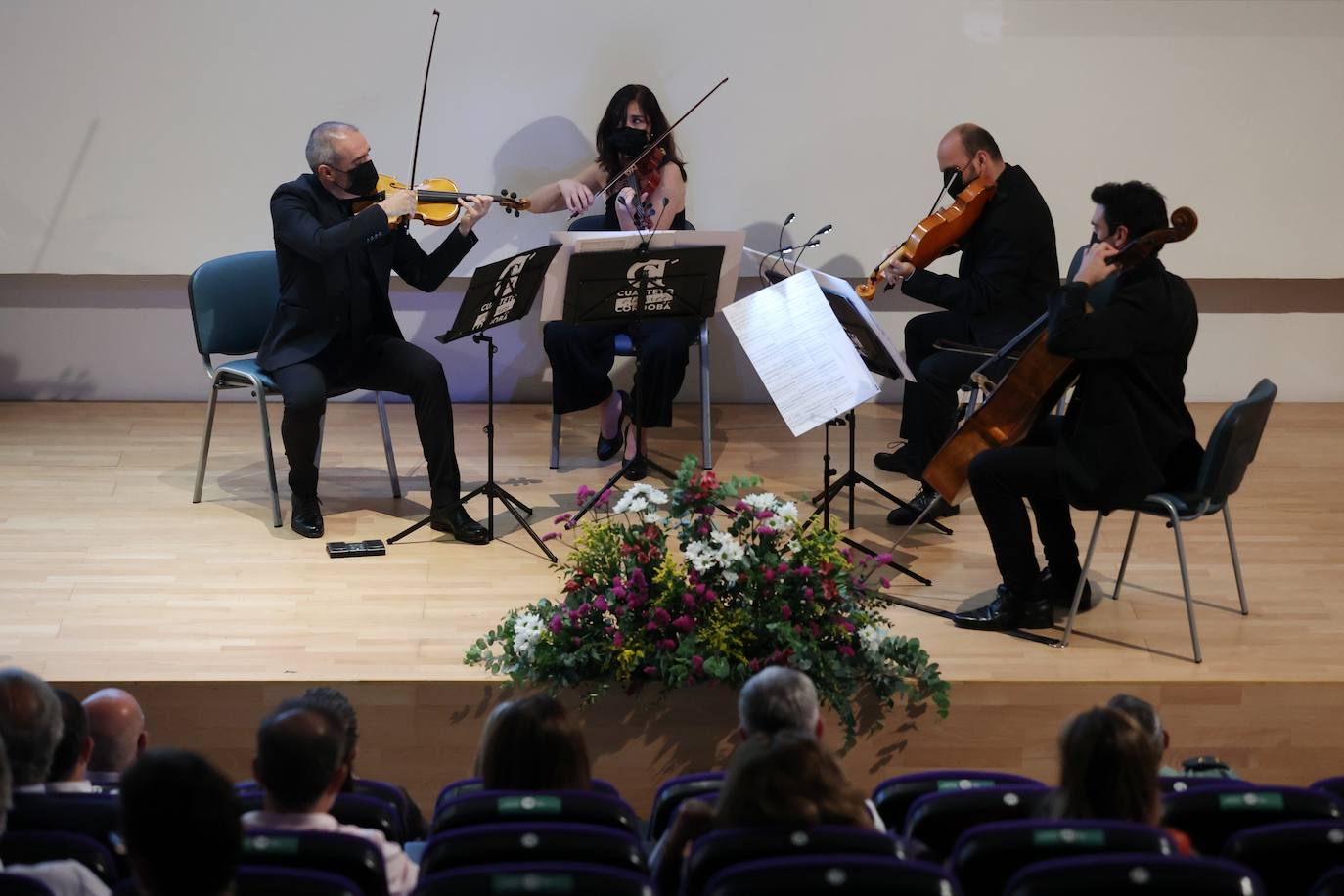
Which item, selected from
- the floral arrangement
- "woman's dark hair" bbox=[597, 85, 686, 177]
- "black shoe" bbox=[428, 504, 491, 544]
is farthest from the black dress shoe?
"woman's dark hair" bbox=[597, 85, 686, 177]

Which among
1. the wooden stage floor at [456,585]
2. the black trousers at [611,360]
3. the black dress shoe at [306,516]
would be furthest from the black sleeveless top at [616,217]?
the black dress shoe at [306,516]

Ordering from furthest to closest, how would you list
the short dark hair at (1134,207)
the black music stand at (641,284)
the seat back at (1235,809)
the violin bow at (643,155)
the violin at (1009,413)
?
1. the violin bow at (643,155)
2. the black music stand at (641,284)
3. the violin at (1009,413)
4. the short dark hair at (1134,207)
5. the seat back at (1235,809)

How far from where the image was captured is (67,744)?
2.69m

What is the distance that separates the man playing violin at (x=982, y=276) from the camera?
4984 mm

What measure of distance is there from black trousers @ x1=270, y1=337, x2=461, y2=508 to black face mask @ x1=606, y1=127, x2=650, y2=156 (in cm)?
113

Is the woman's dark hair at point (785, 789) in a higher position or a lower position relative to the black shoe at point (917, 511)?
higher

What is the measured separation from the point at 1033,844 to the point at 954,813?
11.3 inches

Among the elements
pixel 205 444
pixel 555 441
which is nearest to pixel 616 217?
pixel 555 441

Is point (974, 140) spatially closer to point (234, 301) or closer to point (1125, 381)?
point (1125, 381)

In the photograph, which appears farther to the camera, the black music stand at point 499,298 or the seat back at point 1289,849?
the black music stand at point 499,298

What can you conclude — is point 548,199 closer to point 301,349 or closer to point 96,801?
point 301,349

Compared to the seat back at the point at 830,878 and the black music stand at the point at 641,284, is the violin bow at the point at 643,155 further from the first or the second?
the seat back at the point at 830,878

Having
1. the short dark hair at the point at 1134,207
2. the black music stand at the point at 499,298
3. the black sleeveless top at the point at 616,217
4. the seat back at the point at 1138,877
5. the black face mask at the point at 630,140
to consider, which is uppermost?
the black face mask at the point at 630,140

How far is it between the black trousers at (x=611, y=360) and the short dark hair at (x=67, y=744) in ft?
9.41
